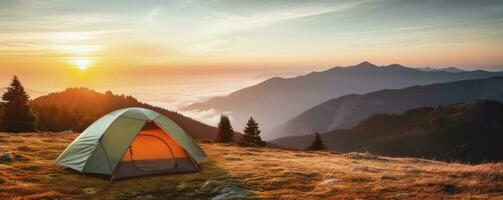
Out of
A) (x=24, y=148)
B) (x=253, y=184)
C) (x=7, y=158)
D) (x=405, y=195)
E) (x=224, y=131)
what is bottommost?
(x=253, y=184)

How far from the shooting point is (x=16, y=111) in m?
52.8

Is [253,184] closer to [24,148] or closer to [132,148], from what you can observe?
[132,148]

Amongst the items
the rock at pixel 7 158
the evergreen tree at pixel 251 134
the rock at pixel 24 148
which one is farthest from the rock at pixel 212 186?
the evergreen tree at pixel 251 134

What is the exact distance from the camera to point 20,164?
20.3 meters

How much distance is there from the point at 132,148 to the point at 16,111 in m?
42.2

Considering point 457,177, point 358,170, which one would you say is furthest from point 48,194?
point 457,177

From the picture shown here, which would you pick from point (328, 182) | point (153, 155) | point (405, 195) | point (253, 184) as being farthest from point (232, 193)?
point (153, 155)

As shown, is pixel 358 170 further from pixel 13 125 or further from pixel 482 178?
pixel 13 125

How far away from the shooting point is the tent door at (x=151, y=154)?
1983 cm

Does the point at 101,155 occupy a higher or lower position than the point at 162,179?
higher

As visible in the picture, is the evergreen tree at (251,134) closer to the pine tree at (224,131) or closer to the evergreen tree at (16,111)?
the pine tree at (224,131)

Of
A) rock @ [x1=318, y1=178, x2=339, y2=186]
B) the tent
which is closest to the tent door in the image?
the tent

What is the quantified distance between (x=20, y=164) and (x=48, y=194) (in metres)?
7.09

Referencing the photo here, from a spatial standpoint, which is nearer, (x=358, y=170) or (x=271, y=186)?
(x=271, y=186)
